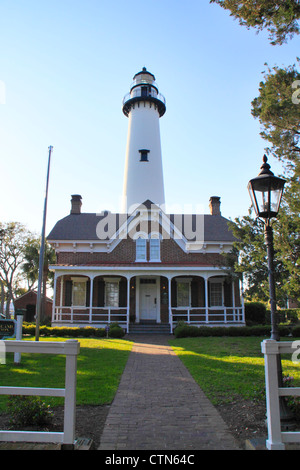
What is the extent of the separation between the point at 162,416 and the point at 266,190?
13.4 feet

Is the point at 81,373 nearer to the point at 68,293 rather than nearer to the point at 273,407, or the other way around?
the point at 273,407

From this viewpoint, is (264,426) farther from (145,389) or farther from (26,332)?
(26,332)

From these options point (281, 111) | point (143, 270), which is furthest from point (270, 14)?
point (143, 270)

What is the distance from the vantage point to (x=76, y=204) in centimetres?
2631

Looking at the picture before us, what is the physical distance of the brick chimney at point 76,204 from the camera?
85.5 feet

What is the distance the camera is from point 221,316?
70.3 feet

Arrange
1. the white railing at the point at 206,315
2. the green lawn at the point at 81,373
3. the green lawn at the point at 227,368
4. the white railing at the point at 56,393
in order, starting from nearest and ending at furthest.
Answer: the white railing at the point at 56,393 < the green lawn at the point at 81,373 < the green lawn at the point at 227,368 < the white railing at the point at 206,315

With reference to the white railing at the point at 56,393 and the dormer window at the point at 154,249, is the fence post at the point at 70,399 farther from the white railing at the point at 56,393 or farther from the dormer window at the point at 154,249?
the dormer window at the point at 154,249

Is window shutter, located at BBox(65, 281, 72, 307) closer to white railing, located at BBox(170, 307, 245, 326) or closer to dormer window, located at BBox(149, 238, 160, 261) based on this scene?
dormer window, located at BBox(149, 238, 160, 261)

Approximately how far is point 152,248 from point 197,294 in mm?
4189

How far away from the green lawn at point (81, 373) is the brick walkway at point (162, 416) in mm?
331

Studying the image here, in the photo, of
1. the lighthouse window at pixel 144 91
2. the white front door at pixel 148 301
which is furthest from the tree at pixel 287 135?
the lighthouse window at pixel 144 91

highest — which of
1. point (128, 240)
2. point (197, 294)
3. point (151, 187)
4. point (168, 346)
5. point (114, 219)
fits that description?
point (151, 187)
